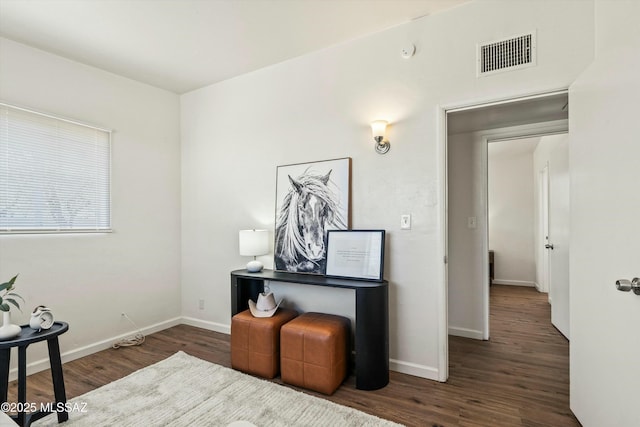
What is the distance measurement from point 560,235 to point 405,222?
2.20m

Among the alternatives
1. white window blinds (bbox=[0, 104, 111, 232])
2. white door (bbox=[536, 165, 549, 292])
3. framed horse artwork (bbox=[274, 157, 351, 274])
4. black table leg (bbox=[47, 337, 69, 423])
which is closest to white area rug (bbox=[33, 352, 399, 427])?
black table leg (bbox=[47, 337, 69, 423])

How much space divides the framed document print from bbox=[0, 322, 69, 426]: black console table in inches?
78.0

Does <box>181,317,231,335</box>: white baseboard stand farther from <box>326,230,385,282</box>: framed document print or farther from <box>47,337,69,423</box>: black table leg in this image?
<box>47,337,69,423</box>: black table leg

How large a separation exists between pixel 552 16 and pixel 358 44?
4.70 feet

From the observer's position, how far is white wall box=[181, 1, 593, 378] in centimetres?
Answer: 228

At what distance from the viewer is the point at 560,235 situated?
358 centimetres

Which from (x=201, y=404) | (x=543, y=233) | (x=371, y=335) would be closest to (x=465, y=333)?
(x=371, y=335)

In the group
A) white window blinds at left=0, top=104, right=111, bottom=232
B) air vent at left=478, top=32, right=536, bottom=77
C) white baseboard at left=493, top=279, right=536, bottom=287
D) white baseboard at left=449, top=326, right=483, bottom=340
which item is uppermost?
air vent at left=478, top=32, right=536, bottom=77

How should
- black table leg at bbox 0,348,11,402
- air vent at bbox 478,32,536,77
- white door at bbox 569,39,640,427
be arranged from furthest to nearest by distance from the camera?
air vent at bbox 478,32,536,77 < black table leg at bbox 0,348,11,402 < white door at bbox 569,39,640,427

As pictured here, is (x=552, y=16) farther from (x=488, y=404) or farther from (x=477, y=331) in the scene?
(x=477, y=331)

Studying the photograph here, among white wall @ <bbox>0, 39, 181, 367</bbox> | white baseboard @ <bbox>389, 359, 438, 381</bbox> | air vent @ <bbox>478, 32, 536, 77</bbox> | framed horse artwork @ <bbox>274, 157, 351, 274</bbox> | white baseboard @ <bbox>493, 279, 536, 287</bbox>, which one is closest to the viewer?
air vent @ <bbox>478, 32, 536, 77</bbox>

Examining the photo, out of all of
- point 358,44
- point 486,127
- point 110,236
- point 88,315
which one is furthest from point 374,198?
point 88,315

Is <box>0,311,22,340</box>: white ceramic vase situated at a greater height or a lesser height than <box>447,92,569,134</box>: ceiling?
lesser

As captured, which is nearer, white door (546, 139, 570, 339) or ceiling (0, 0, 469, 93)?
ceiling (0, 0, 469, 93)
